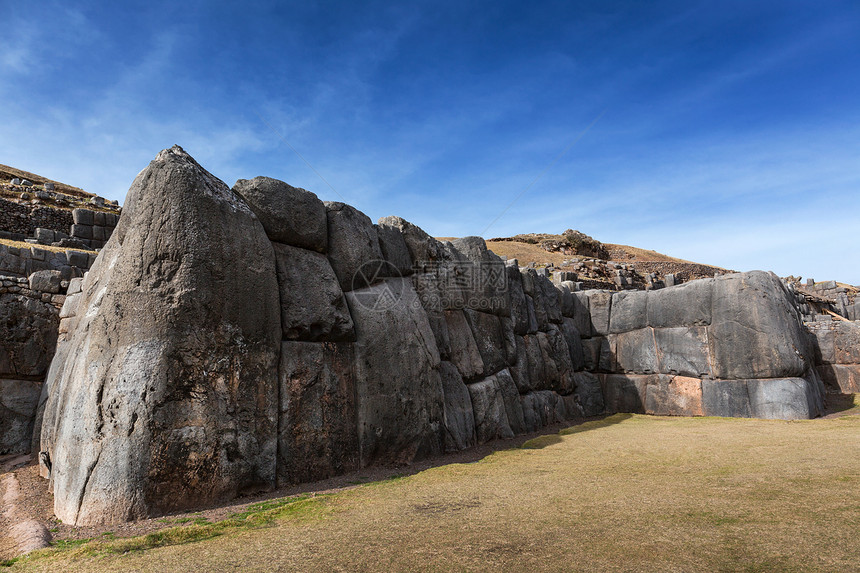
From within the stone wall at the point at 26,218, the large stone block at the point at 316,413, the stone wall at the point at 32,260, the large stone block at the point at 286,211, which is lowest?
the large stone block at the point at 316,413

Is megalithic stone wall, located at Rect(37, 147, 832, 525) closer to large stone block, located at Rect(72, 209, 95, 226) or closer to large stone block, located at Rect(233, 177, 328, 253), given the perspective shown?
large stone block, located at Rect(233, 177, 328, 253)

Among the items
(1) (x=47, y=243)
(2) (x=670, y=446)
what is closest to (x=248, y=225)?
(2) (x=670, y=446)

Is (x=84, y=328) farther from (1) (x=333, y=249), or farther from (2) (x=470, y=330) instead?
(2) (x=470, y=330)

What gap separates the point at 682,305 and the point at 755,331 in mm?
1595

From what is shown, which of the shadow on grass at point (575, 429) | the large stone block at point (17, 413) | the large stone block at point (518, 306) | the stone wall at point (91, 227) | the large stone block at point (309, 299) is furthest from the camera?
the stone wall at point (91, 227)

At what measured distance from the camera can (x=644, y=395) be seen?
12.0 m

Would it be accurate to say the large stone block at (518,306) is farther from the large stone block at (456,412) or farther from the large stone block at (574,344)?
the large stone block at (456,412)

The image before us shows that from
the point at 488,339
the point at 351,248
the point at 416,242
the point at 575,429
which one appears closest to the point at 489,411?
the point at 488,339

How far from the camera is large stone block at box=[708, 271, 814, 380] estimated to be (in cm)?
1010

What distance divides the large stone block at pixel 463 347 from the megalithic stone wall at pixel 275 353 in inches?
1.4

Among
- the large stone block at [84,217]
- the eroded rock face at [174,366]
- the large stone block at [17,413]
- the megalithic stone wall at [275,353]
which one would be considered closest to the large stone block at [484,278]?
the megalithic stone wall at [275,353]

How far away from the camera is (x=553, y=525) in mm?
3656

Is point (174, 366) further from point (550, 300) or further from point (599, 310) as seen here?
point (599, 310)

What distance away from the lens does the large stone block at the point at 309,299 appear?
5.89 m
